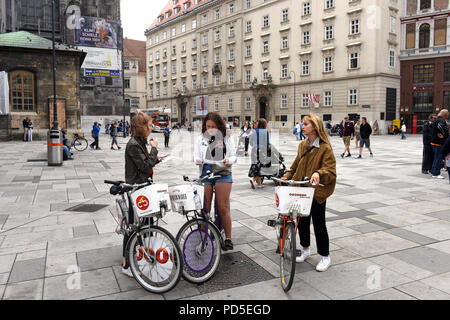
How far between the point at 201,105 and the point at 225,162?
5914 centimetres

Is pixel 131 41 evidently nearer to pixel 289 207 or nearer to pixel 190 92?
pixel 190 92

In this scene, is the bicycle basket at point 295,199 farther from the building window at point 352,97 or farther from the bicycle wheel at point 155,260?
the building window at point 352,97

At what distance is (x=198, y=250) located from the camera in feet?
13.3

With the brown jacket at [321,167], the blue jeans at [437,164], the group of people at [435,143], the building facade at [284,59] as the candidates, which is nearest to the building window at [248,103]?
the building facade at [284,59]

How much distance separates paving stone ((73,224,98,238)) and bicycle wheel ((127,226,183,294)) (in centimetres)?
212

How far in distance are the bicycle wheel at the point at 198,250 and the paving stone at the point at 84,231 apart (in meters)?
2.29

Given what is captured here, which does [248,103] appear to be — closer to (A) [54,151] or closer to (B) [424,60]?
(B) [424,60]

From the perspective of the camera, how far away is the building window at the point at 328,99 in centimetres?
4317

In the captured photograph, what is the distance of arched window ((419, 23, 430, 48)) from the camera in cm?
4162

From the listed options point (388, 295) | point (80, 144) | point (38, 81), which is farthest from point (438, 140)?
point (38, 81)

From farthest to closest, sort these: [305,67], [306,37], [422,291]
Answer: [305,67], [306,37], [422,291]

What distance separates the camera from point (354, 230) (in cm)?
585

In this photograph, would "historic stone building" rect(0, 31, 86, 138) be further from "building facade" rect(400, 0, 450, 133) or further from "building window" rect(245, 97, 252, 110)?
"building facade" rect(400, 0, 450, 133)

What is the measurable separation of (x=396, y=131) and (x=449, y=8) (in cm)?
1381
